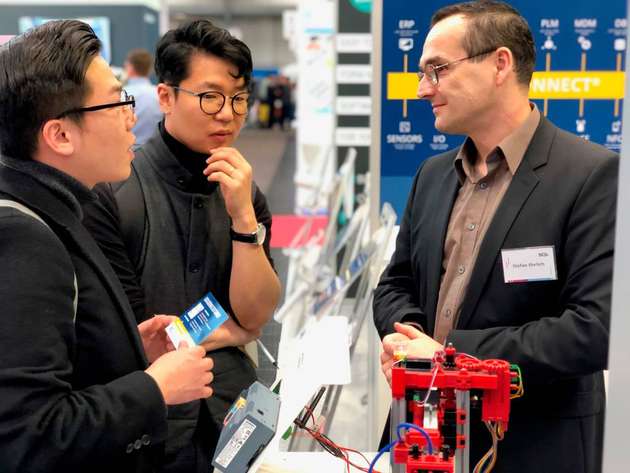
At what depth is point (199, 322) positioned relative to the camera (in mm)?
1710

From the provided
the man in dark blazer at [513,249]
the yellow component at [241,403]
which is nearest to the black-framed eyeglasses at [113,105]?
the yellow component at [241,403]

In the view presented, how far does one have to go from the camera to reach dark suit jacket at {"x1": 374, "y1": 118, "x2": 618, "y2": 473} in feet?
5.84

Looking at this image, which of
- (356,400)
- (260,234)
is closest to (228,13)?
(356,400)

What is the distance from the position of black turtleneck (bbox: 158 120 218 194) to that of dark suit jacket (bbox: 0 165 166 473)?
647 millimetres

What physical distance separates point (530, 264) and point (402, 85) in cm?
202

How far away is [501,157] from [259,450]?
97 centimetres

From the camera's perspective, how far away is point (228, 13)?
34.1 m

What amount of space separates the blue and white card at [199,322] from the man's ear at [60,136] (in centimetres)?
43

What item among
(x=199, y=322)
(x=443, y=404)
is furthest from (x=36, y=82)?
(x=443, y=404)

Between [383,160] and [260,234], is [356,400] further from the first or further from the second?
[260,234]

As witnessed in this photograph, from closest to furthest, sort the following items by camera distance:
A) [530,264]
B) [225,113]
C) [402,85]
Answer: [530,264], [225,113], [402,85]

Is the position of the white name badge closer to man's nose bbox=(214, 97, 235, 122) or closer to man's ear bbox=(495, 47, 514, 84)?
man's ear bbox=(495, 47, 514, 84)

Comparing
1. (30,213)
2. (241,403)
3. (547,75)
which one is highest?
(547,75)

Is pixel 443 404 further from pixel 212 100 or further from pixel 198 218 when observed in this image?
pixel 212 100
